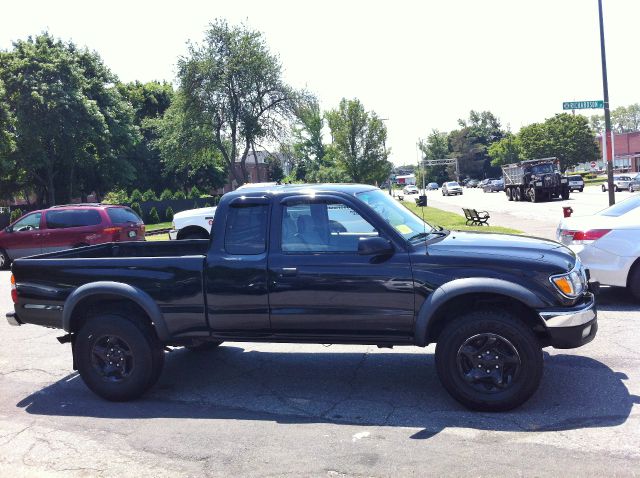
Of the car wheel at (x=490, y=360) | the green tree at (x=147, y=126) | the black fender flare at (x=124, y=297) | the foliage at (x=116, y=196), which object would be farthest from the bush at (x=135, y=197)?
the car wheel at (x=490, y=360)

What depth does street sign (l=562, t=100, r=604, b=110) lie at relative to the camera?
54.6ft

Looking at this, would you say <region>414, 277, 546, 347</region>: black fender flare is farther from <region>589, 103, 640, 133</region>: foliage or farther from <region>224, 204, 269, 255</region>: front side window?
<region>589, 103, 640, 133</region>: foliage

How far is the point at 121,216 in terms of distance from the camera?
16.0m

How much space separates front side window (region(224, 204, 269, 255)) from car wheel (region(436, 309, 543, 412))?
1801 millimetres

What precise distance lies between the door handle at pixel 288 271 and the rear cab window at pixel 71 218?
38.6ft

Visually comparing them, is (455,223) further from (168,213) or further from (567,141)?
(567,141)

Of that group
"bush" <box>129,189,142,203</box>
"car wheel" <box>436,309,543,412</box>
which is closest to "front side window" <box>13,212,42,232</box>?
"car wheel" <box>436,309,543,412</box>

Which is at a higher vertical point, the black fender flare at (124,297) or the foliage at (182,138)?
the foliage at (182,138)

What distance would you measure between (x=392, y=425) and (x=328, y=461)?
771 mm

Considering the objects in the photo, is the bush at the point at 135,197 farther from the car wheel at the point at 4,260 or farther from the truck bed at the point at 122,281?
the truck bed at the point at 122,281

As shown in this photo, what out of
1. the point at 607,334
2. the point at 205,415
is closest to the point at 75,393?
the point at 205,415

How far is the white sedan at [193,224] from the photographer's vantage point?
49.7ft

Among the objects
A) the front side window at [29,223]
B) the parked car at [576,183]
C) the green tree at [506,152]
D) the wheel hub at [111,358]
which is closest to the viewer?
the wheel hub at [111,358]

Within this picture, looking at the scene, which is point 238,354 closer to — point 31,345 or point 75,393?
point 75,393
